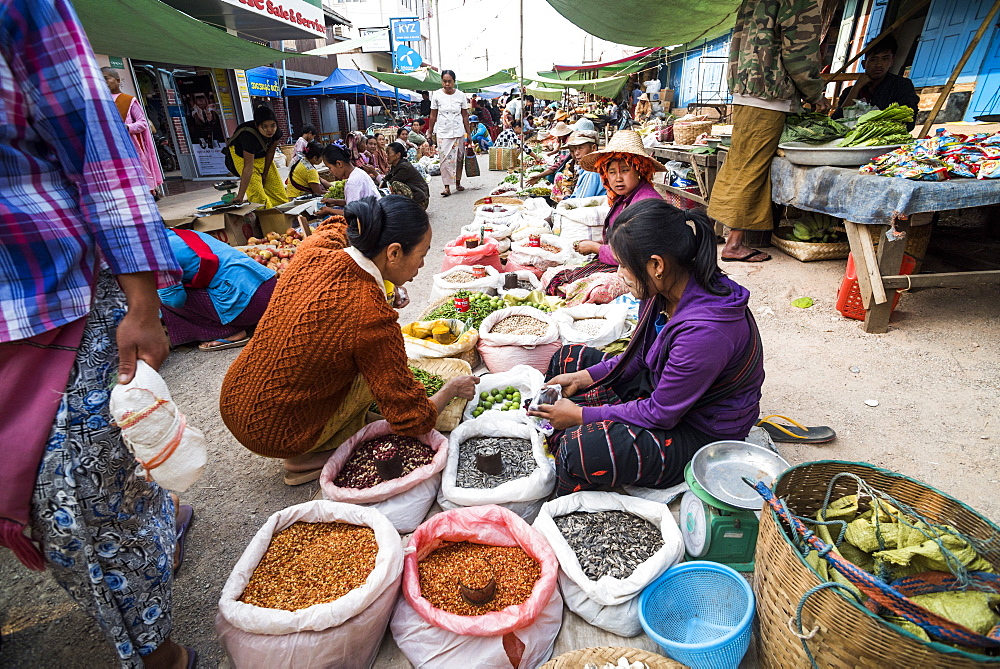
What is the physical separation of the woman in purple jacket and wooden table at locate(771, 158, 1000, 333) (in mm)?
2026

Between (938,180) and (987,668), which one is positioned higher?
(938,180)

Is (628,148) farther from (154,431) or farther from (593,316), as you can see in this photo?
(154,431)

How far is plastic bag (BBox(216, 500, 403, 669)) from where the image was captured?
56.0 inches

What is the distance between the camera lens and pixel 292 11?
955 centimetres

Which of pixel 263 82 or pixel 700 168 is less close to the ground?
pixel 263 82

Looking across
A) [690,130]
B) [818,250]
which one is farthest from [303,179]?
[818,250]

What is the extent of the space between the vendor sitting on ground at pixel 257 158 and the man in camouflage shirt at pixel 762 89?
5.39 m

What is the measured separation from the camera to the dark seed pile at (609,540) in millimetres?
1692

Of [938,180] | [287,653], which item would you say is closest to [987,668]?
[287,653]

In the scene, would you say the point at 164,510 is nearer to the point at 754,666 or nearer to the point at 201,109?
the point at 754,666

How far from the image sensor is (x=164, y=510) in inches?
58.6

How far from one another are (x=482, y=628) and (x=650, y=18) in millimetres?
7144

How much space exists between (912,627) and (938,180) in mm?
2981

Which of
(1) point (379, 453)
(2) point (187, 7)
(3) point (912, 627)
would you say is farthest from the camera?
(2) point (187, 7)
